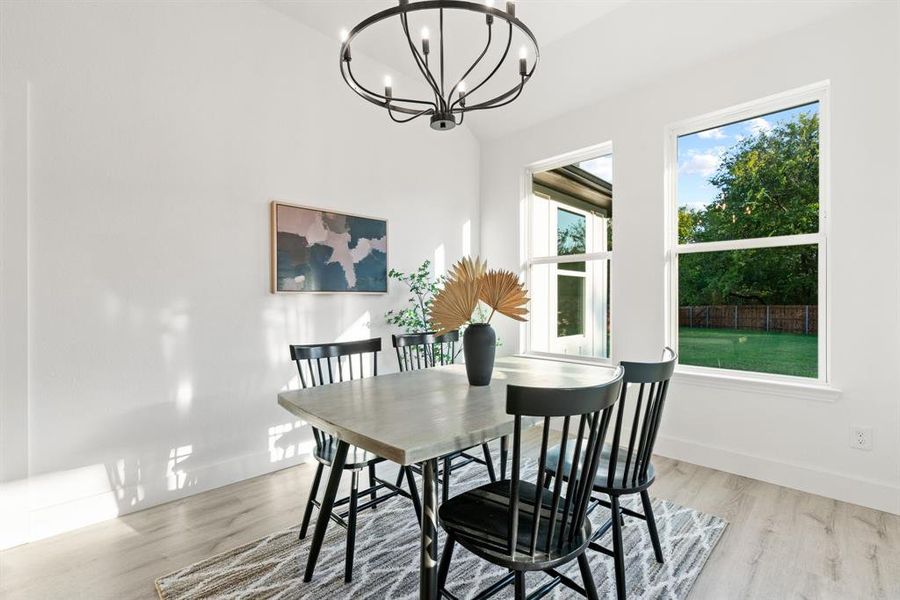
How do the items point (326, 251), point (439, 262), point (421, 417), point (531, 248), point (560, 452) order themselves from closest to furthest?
point (560, 452) → point (421, 417) → point (326, 251) → point (439, 262) → point (531, 248)

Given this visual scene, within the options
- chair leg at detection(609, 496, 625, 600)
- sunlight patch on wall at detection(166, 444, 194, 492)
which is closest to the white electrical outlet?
chair leg at detection(609, 496, 625, 600)

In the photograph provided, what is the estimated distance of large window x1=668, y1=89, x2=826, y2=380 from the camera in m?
2.79

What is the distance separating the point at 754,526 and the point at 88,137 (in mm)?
3910

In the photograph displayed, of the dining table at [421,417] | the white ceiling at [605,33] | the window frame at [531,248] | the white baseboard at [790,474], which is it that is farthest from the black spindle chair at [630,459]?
the white ceiling at [605,33]

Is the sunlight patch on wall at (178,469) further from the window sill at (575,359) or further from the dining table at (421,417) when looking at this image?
the window sill at (575,359)

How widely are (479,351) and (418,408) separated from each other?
49cm

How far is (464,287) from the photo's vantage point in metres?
2.06

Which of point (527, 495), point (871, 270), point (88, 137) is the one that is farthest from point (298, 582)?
point (871, 270)

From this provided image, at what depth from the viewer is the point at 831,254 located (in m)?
2.63

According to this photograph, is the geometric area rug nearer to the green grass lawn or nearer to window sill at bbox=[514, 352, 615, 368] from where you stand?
the green grass lawn

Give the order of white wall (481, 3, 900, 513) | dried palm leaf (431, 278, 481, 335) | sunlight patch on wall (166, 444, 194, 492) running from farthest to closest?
sunlight patch on wall (166, 444, 194, 492) → white wall (481, 3, 900, 513) → dried palm leaf (431, 278, 481, 335)

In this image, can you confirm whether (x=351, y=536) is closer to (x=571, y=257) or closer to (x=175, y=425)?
(x=175, y=425)

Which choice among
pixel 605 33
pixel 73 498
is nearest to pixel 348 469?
pixel 73 498

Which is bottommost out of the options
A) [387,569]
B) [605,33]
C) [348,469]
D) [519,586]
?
[387,569]
